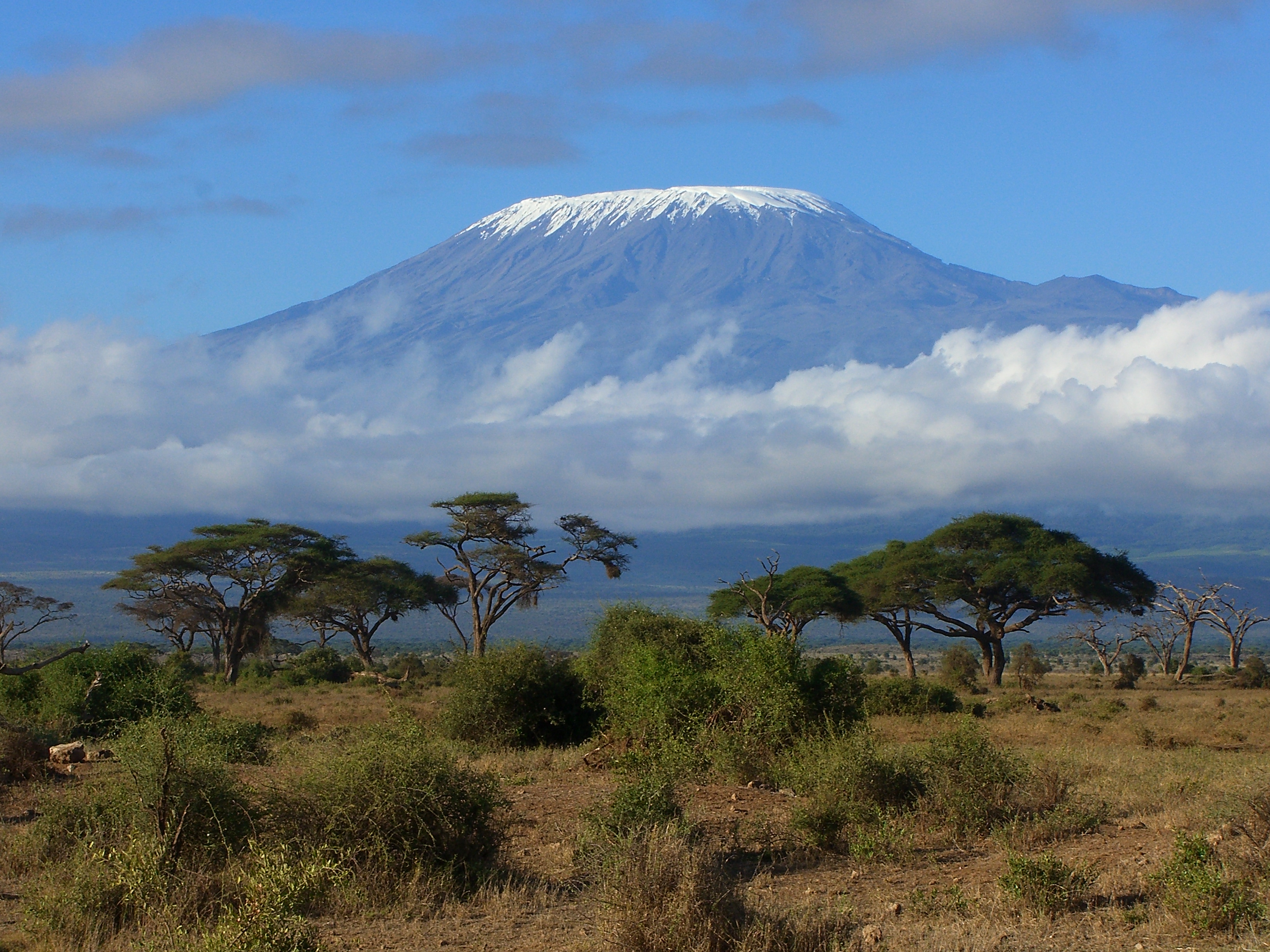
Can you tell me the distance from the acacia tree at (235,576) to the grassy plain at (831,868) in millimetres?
30258

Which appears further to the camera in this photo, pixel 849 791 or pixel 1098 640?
pixel 1098 640

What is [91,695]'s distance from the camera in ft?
64.5

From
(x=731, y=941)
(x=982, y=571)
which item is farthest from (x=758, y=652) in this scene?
(x=982, y=571)

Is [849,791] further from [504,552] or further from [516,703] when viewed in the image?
[504,552]

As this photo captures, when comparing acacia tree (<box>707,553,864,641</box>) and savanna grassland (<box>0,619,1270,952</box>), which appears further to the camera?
acacia tree (<box>707,553,864,641</box>)

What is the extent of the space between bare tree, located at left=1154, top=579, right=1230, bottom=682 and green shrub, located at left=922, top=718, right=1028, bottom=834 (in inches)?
1438

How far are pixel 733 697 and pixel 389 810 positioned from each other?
25.8ft

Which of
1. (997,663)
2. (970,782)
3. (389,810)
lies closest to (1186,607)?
(997,663)

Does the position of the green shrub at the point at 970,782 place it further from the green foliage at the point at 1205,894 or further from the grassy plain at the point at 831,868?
the green foliage at the point at 1205,894

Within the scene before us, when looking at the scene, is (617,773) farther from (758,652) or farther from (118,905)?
(118,905)

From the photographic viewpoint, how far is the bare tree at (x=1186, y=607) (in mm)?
45312

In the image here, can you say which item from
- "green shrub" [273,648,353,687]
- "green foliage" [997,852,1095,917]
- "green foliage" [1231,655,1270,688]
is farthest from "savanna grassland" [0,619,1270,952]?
"green foliage" [1231,655,1270,688]

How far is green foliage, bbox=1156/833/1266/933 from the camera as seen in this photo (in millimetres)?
7762

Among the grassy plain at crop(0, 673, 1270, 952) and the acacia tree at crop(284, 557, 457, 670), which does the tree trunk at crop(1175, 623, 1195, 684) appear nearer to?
the grassy plain at crop(0, 673, 1270, 952)
